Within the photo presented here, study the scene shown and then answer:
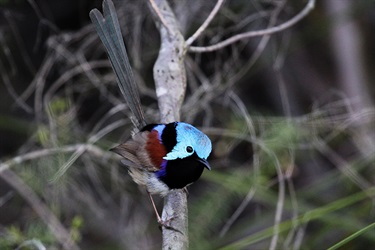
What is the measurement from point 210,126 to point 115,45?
4.59 ft

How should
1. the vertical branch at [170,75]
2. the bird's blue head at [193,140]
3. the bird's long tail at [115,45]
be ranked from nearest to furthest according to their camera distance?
the bird's blue head at [193,140], the vertical branch at [170,75], the bird's long tail at [115,45]

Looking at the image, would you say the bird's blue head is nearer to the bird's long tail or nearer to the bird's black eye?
the bird's black eye

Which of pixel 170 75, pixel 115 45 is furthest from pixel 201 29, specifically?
pixel 115 45

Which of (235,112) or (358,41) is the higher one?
(358,41)

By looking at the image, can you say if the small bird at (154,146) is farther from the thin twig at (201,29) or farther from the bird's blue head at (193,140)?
the thin twig at (201,29)

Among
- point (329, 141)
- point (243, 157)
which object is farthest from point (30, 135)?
point (329, 141)

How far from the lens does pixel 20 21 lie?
441 cm

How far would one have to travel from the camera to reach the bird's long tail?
9.91ft

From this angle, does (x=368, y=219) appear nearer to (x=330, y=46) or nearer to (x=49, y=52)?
(x=330, y=46)

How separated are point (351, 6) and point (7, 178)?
249cm

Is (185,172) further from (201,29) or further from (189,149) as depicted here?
(201,29)

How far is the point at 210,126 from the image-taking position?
430 cm

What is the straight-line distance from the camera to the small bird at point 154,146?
108 inches

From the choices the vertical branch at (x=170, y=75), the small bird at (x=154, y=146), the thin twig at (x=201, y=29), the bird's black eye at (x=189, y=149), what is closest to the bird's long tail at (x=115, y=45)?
the small bird at (x=154, y=146)
